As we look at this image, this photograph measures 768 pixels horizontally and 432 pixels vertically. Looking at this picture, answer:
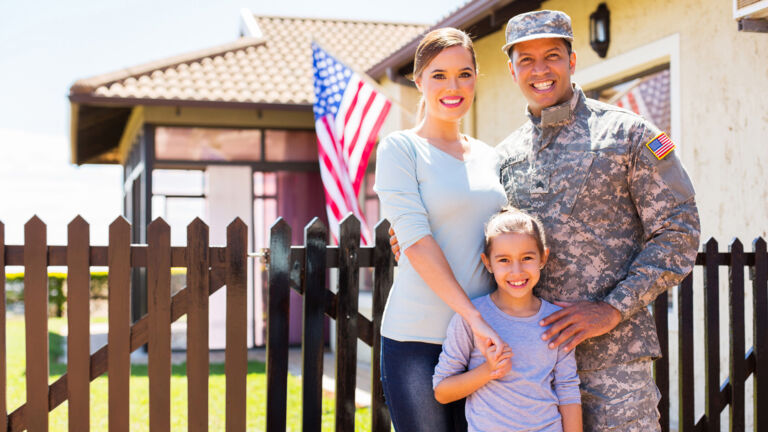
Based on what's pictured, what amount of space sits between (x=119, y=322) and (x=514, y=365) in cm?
186

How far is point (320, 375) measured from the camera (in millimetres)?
3307

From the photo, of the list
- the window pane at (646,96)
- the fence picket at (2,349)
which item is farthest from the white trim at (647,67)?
the fence picket at (2,349)

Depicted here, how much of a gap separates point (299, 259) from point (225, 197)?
7.45m

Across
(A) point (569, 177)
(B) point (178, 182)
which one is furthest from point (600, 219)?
(B) point (178, 182)

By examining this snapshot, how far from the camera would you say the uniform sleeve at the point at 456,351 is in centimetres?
209

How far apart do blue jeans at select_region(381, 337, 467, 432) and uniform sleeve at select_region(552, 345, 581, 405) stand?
1.01 feet

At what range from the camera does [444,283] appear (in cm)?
209

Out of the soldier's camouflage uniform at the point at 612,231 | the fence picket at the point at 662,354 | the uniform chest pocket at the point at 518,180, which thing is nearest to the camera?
the soldier's camouflage uniform at the point at 612,231

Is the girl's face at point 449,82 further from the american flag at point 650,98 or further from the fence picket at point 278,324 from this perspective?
the american flag at point 650,98

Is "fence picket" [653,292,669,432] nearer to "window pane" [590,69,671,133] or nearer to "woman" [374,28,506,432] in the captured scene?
"woman" [374,28,506,432]

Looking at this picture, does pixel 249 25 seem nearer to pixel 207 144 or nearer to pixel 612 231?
pixel 207 144

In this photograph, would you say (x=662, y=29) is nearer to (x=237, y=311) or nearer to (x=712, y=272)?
(x=712, y=272)

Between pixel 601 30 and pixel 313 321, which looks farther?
pixel 601 30

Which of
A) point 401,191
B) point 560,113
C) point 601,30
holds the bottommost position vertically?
point 401,191
